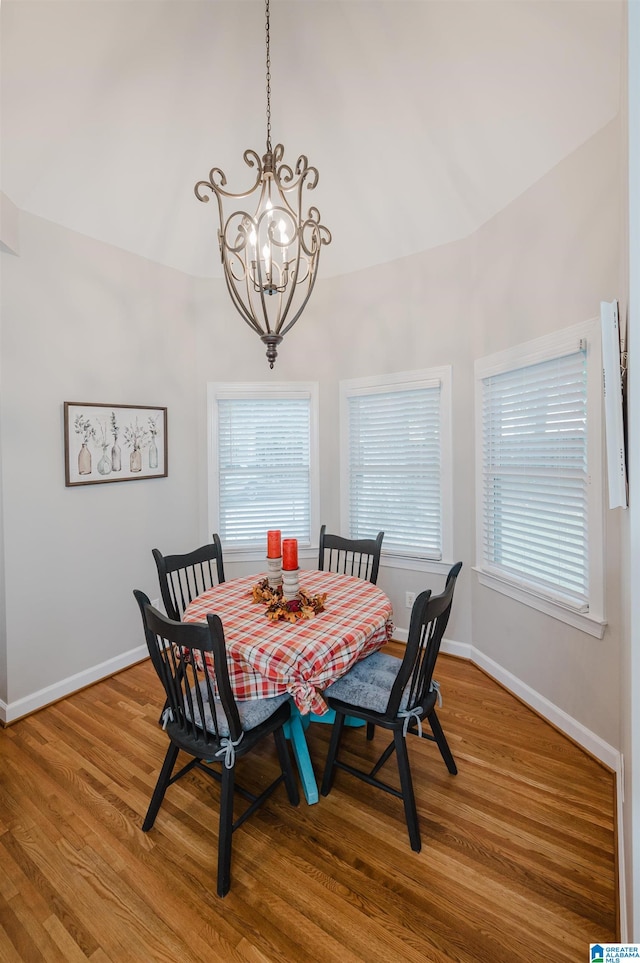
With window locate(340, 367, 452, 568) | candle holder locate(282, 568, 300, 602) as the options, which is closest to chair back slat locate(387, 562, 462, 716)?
candle holder locate(282, 568, 300, 602)

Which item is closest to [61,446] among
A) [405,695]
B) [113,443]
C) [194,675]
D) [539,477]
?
[113,443]

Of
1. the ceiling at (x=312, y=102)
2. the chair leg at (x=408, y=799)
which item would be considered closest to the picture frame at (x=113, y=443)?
the ceiling at (x=312, y=102)

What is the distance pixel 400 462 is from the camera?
3.55 meters

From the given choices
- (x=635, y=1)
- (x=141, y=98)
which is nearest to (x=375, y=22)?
(x=141, y=98)

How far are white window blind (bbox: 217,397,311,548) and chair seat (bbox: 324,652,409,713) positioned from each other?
1.76 meters

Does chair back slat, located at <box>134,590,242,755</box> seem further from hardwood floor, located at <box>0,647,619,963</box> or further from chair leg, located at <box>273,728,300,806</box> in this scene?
hardwood floor, located at <box>0,647,619,963</box>

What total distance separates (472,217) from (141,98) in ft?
7.37

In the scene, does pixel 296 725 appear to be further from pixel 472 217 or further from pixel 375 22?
pixel 375 22

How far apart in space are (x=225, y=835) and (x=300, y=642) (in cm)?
73

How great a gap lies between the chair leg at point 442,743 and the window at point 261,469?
79.6 inches

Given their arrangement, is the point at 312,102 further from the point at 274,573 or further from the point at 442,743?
the point at 442,743

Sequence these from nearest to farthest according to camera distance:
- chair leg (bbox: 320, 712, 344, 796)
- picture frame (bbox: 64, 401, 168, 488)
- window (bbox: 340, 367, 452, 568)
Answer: chair leg (bbox: 320, 712, 344, 796)
picture frame (bbox: 64, 401, 168, 488)
window (bbox: 340, 367, 452, 568)

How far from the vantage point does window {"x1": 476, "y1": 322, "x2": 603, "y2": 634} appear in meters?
2.28

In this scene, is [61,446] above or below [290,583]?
above
